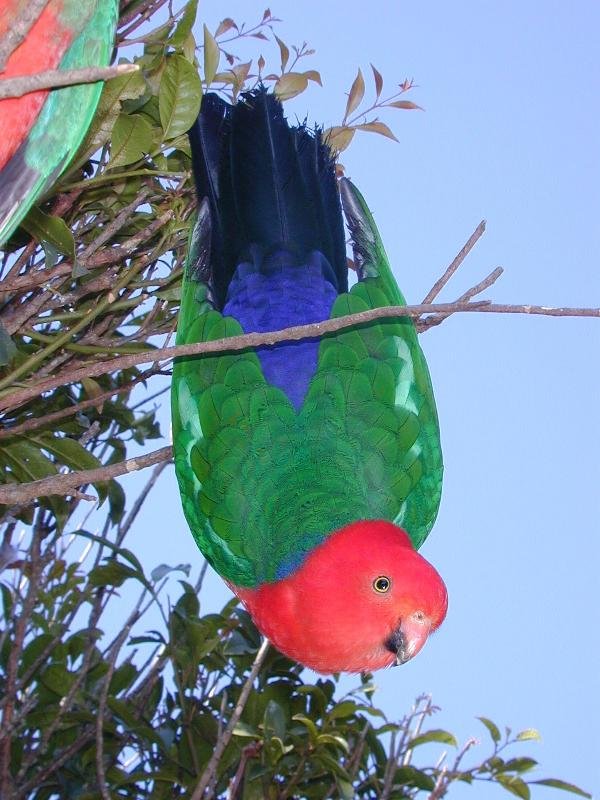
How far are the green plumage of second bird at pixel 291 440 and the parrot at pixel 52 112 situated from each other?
0.40 meters

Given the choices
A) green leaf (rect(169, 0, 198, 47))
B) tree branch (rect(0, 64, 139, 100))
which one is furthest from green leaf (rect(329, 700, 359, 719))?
tree branch (rect(0, 64, 139, 100))

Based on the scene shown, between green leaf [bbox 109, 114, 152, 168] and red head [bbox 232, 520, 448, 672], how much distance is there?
686 mm

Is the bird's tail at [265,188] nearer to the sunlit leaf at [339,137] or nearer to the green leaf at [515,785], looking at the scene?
the sunlit leaf at [339,137]

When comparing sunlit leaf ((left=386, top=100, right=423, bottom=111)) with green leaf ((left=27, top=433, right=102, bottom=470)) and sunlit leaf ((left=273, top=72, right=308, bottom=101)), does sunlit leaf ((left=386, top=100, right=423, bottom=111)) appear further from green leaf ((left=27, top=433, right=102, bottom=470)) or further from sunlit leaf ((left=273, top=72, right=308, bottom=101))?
green leaf ((left=27, top=433, right=102, bottom=470))

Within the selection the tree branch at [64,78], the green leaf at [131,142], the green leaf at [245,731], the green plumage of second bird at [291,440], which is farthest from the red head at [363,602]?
the tree branch at [64,78]

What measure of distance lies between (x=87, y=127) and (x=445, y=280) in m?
0.63

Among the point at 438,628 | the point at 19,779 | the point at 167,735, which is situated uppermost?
the point at 438,628

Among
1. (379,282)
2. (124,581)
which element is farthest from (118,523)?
(379,282)

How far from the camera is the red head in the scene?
1.59 m

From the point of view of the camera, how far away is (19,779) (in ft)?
6.19

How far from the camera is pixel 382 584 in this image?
5.22ft

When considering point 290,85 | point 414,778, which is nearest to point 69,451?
point 290,85

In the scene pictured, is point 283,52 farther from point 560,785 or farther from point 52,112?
point 560,785

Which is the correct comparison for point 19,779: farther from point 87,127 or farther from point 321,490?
point 87,127
